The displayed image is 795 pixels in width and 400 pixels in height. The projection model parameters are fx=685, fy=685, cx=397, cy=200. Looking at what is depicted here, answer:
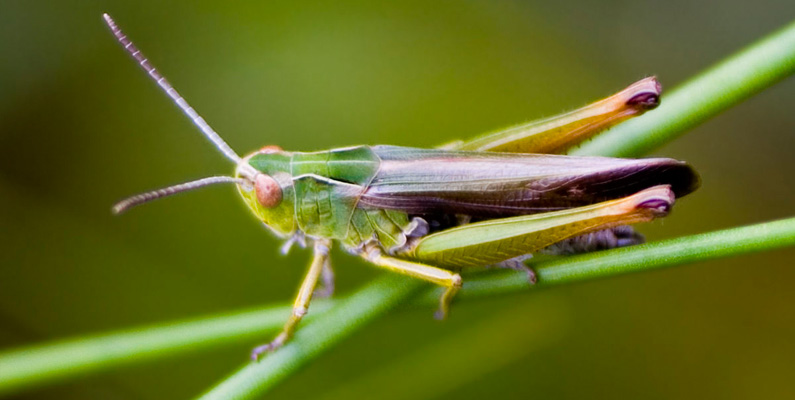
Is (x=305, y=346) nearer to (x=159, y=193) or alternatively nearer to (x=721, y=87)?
(x=159, y=193)

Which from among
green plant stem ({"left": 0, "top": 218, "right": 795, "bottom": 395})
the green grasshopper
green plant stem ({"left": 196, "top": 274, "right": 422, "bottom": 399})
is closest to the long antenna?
the green grasshopper

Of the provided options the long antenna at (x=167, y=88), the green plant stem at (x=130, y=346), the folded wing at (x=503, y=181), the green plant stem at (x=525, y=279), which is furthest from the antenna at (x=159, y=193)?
the green plant stem at (x=525, y=279)

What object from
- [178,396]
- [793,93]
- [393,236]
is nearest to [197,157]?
[178,396]

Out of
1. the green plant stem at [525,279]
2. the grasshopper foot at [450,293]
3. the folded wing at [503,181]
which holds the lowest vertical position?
the green plant stem at [525,279]

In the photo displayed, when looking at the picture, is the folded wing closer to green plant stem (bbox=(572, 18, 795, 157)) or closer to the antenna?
green plant stem (bbox=(572, 18, 795, 157))

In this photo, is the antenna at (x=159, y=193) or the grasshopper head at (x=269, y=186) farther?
the grasshopper head at (x=269, y=186)

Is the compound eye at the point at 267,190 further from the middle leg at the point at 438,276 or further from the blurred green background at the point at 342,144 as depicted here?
the blurred green background at the point at 342,144

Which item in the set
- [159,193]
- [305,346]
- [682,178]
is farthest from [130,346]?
[682,178]
